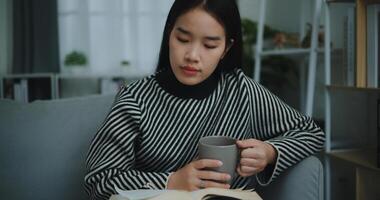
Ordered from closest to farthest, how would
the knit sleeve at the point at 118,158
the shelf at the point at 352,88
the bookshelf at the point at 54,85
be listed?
the knit sleeve at the point at 118,158, the shelf at the point at 352,88, the bookshelf at the point at 54,85

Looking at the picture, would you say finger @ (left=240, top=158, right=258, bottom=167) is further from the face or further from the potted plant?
the potted plant

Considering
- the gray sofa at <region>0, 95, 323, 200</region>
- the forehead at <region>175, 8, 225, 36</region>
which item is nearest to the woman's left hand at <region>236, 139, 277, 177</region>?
the forehead at <region>175, 8, 225, 36</region>

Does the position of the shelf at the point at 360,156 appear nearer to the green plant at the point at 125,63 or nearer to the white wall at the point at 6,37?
the green plant at the point at 125,63

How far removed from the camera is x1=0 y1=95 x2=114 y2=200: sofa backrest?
3.80 ft

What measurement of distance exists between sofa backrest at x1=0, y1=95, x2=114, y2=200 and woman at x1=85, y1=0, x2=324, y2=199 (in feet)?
1.04

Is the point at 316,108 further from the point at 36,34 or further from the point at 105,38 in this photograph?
the point at 36,34

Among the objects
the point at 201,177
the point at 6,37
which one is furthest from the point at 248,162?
the point at 6,37

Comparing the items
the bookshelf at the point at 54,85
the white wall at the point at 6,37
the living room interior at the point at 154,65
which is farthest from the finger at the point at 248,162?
the white wall at the point at 6,37

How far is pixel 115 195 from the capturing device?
76 cm

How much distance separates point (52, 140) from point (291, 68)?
154 centimetres

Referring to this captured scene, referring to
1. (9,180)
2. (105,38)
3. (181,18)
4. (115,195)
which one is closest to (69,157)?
(9,180)

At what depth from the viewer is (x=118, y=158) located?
867 millimetres

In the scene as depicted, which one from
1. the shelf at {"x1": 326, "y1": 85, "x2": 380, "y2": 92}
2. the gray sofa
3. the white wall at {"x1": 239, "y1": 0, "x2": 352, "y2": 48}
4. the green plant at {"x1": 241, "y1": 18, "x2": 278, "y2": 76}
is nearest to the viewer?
the gray sofa

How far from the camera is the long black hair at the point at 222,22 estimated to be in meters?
0.87
